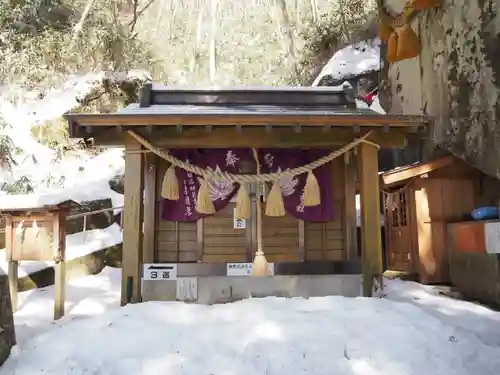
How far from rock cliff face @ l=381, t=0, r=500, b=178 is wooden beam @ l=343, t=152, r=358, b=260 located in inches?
55.5

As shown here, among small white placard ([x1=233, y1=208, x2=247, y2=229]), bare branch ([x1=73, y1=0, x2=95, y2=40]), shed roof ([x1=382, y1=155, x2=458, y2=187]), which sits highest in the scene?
bare branch ([x1=73, y1=0, x2=95, y2=40])

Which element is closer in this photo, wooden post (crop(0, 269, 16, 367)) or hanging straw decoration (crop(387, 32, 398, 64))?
wooden post (crop(0, 269, 16, 367))

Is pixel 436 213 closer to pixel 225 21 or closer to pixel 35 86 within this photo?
pixel 35 86

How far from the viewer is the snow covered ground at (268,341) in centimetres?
400

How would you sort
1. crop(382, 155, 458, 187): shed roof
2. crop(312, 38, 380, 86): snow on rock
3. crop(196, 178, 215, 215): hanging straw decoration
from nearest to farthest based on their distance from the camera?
1. crop(196, 178, 215, 215): hanging straw decoration
2. crop(382, 155, 458, 187): shed roof
3. crop(312, 38, 380, 86): snow on rock

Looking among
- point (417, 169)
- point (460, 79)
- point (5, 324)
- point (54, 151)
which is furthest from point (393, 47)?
point (54, 151)

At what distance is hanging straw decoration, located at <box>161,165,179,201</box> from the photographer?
6.91 metres

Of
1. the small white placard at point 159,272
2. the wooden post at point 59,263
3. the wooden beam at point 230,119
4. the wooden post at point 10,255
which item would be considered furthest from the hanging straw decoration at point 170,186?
the wooden post at point 10,255

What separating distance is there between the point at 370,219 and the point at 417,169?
10.4 feet

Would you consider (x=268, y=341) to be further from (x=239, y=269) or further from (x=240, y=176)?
(x=240, y=176)

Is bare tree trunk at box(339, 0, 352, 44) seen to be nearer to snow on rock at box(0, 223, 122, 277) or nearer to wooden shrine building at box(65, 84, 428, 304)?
wooden shrine building at box(65, 84, 428, 304)

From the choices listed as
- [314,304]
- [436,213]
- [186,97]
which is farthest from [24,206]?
[436,213]

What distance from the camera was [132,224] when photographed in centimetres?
655

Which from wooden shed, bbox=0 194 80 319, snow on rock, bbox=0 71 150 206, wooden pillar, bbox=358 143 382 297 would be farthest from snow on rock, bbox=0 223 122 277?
wooden pillar, bbox=358 143 382 297
